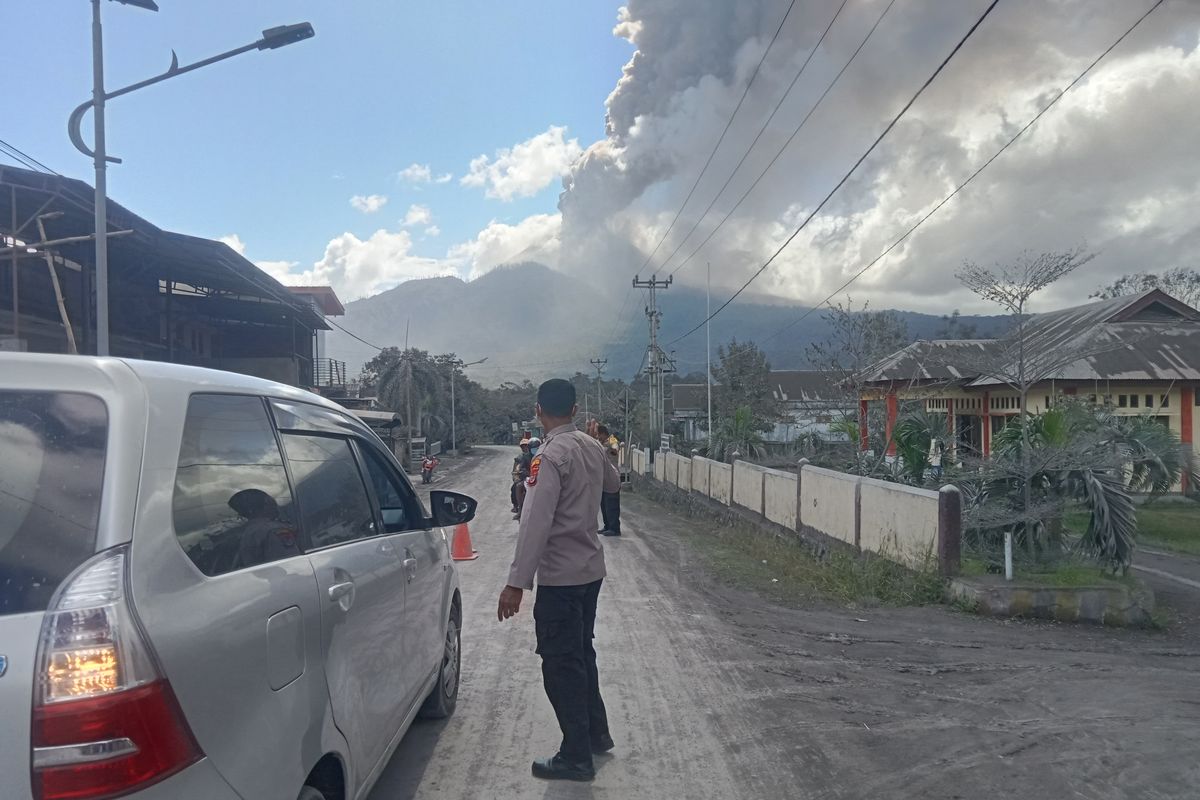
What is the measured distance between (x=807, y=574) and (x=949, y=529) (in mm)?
2074

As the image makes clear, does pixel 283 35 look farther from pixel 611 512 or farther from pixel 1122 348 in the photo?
pixel 1122 348

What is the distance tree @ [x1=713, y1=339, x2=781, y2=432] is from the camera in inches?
1698

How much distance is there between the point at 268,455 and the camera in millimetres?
2912

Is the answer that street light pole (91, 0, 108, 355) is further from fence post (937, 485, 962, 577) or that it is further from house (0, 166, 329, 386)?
fence post (937, 485, 962, 577)

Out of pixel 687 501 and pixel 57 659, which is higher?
pixel 57 659

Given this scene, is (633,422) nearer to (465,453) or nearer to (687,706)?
(465,453)

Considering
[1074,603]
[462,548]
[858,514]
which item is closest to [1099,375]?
[858,514]

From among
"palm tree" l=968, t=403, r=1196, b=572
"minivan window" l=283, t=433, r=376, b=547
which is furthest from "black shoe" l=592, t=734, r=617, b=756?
"palm tree" l=968, t=403, r=1196, b=572

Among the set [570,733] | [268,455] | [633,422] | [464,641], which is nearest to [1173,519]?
[464,641]

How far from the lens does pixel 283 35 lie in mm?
10492

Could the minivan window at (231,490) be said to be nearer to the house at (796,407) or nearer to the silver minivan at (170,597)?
the silver minivan at (170,597)

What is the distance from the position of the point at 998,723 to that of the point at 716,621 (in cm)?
314

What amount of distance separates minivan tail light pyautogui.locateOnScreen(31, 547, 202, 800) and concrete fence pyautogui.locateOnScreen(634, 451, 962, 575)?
25.9ft

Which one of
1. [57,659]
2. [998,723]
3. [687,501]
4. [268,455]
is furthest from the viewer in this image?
[687,501]
